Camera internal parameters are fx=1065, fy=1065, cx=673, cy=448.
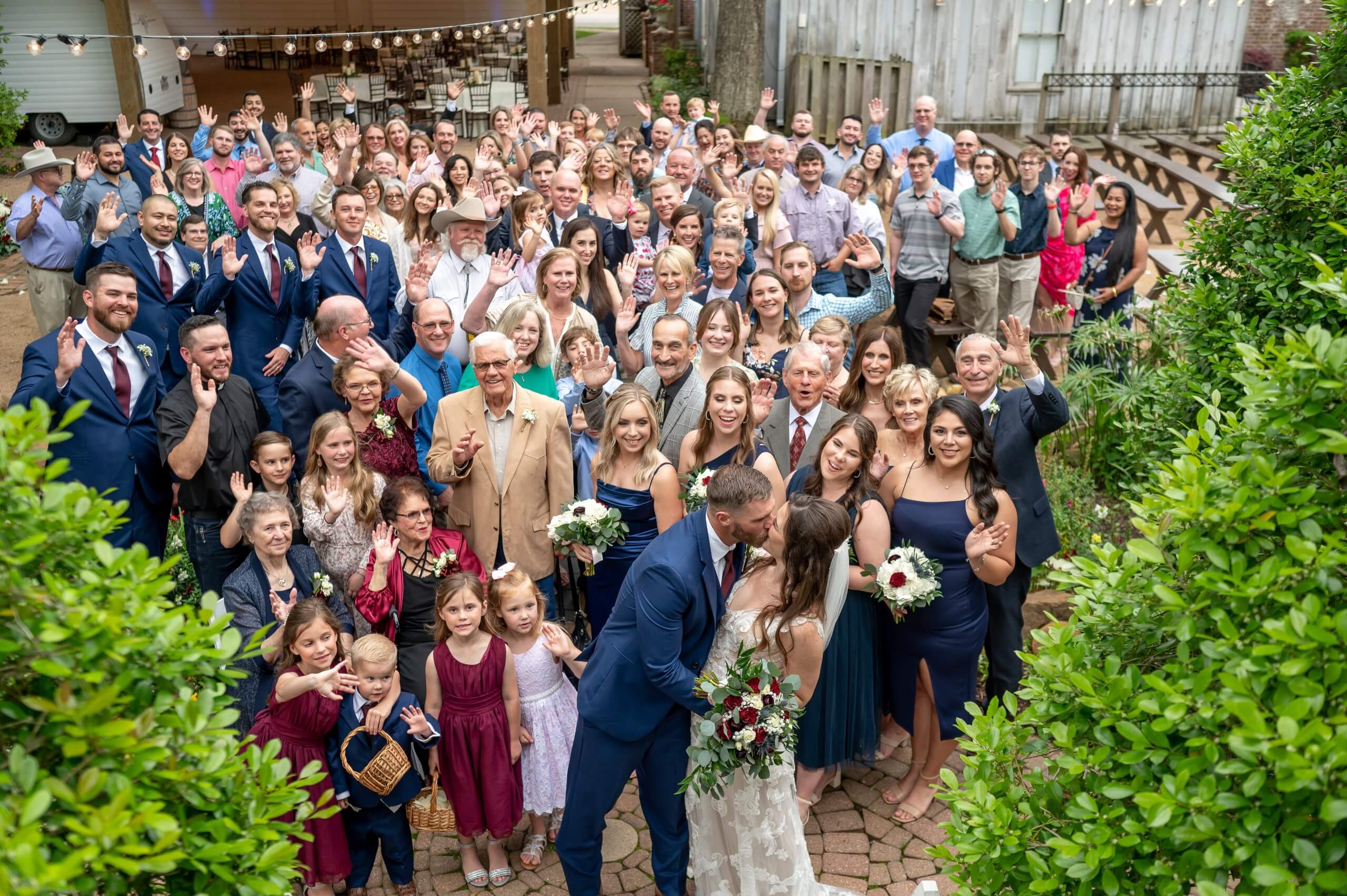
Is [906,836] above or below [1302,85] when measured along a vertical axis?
below

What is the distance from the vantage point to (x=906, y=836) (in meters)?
5.14

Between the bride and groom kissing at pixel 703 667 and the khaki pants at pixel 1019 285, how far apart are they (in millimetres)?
6112

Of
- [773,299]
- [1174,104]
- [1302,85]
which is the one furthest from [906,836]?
[1174,104]

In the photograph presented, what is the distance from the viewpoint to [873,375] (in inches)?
230

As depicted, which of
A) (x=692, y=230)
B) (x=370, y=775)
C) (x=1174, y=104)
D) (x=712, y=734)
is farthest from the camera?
(x=1174, y=104)

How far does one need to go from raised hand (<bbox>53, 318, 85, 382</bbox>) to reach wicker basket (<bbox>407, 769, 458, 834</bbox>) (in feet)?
9.79

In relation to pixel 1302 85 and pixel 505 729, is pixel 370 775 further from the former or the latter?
pixel 1302 85

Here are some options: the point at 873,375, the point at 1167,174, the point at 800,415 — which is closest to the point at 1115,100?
the point at 1167,174

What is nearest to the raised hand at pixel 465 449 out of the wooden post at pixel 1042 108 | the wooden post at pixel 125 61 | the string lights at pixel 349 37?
the string lights at pixel 349 37

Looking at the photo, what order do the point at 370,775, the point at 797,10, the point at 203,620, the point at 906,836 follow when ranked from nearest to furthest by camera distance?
the point at 203,620 → the point at 370,775 → the point at 906,836 → the point at 797,10

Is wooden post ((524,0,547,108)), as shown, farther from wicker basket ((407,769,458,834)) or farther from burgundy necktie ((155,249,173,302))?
wicker basket ((407,769,458,834))

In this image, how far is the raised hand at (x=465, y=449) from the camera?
5465 mm

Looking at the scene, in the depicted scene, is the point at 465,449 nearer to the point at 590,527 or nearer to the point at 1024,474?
the point at 590,527

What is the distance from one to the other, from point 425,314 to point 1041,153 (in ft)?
20.3
